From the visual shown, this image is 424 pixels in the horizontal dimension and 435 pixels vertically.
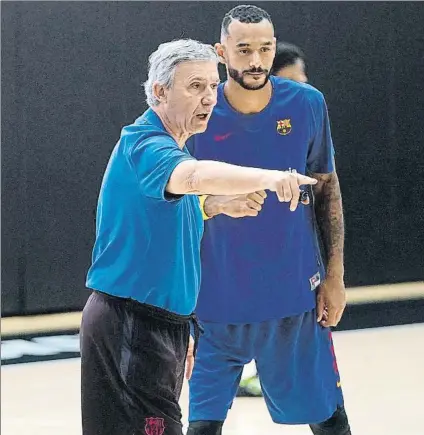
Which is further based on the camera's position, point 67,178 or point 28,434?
point 67,178

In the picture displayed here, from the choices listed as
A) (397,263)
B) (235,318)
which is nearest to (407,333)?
(397,263)

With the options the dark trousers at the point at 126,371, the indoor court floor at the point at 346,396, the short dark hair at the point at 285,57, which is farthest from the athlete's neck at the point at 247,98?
the indoor court floor at the point at 346,396

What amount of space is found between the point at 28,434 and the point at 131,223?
2356 mm

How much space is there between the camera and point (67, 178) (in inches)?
259

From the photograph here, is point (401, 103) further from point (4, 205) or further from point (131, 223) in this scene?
point (131, 223)

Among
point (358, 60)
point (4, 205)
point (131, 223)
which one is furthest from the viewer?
point (358, 60)

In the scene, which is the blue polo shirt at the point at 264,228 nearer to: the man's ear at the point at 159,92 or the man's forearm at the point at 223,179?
the man's ear at the point at 159,92

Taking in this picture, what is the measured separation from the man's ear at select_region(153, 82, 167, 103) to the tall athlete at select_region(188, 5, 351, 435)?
0.71 metres

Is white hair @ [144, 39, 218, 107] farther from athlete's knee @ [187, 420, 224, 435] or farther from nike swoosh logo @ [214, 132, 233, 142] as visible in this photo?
athlete's knee @ [187, 420, 224, 435]

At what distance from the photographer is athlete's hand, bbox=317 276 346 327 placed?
3.14 m

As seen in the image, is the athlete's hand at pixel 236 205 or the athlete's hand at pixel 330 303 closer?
the athlete's hand at pixel 236 205

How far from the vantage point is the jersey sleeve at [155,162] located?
7.01 ft

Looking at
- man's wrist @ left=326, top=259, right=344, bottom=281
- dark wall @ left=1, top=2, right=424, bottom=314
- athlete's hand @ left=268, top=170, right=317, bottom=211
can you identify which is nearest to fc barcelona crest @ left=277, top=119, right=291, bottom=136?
man's wrist @ left=326, top=259, right=344, bottom=281

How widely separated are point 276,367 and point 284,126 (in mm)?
791
